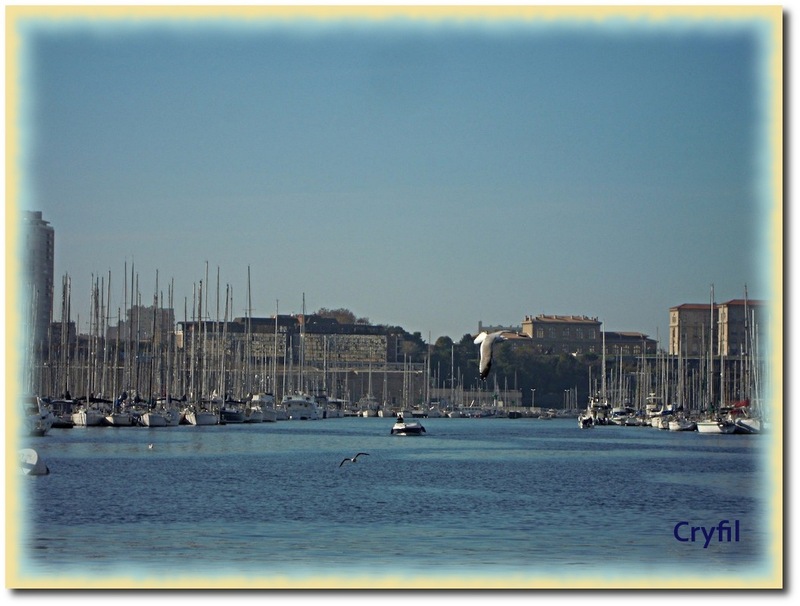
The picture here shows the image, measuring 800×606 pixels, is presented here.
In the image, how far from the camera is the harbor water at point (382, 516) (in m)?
16.6

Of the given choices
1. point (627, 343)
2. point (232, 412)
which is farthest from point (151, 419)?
point (627, 343)

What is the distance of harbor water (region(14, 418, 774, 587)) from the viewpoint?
16.6 meters

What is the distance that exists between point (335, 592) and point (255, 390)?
320 feet

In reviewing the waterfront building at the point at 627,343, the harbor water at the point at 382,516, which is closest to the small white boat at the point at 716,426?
the harbor water at the point at 382,516

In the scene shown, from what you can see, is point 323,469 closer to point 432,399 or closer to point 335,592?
point 335,592

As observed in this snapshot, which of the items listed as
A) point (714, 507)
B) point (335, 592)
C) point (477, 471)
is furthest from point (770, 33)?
point (477, 471)

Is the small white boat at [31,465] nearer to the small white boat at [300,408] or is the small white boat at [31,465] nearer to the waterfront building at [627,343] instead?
the small white boat at [300,408]

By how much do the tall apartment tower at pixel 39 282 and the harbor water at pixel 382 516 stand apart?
13.4 ft

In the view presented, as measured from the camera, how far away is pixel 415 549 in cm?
2059

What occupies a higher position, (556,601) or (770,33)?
(770,33)

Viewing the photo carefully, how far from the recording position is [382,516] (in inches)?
1011

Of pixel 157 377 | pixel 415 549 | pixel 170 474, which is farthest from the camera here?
pixel 157 377

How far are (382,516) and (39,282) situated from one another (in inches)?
1098

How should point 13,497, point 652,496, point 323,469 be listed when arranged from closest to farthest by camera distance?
point 13,497 → point 652,496 → point 323,469
